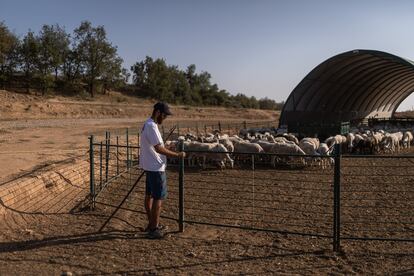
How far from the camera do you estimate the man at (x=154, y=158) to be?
7.25 meters

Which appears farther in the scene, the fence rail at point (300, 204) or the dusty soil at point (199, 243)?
the fence rail at point (300, 204)

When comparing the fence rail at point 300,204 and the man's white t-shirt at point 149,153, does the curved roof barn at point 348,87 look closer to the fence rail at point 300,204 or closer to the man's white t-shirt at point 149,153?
the fence rail at point 300,204

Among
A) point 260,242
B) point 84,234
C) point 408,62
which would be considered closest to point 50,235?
point 84,234

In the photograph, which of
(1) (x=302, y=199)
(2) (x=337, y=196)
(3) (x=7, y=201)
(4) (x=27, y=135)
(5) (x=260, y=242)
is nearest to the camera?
(2) (x=337, y=196)

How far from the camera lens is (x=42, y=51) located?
161 feet

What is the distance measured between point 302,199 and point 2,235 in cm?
613

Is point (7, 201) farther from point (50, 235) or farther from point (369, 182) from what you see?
point (369, 182)

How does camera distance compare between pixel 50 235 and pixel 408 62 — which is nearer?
pixel 50 235

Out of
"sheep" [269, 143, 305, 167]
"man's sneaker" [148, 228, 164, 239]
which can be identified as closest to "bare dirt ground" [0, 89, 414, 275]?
"man's sneaker" [148, 228, 164, 239]

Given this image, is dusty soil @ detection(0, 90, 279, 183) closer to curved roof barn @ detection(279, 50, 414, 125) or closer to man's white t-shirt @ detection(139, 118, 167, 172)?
man's white t-shirt @ detection(139, 118, 167, 172)

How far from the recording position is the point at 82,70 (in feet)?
177

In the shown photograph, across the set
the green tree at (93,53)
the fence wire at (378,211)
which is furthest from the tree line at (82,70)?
the fence wire at (378,211)

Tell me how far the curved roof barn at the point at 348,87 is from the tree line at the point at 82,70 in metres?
25.2

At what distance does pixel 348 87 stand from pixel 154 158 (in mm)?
31621
